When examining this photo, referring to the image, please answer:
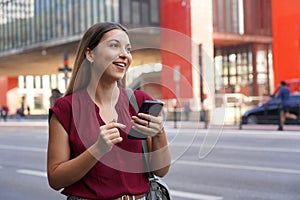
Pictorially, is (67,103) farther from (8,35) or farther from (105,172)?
(8,35)

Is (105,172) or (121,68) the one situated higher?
(121,68)

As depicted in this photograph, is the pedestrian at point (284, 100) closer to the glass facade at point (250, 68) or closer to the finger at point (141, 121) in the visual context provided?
the finger at point (141, 121)

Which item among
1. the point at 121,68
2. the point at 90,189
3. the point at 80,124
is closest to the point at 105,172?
the point at 90,189

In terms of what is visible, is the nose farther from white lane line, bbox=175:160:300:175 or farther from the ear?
white lane line, bbox=175:160:300:175

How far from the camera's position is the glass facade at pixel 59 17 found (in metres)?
39.3

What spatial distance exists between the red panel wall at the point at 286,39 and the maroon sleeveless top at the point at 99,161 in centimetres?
2936

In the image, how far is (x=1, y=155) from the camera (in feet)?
41.3

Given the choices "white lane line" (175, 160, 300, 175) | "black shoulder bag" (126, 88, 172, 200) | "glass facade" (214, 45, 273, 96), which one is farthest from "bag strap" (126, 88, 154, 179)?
"glass facade" (214, 45, 273, 96)

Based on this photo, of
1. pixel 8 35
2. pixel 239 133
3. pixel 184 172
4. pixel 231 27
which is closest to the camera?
pixel 184 172

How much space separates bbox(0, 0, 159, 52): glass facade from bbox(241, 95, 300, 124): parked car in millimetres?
19030

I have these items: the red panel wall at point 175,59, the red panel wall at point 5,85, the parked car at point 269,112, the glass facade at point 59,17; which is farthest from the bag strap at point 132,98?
the red panel wall at point 5,85

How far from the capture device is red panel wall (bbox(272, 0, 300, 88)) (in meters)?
29.9

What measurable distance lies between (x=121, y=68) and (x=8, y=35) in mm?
54669

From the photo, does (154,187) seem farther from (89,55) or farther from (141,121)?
(89,55)
